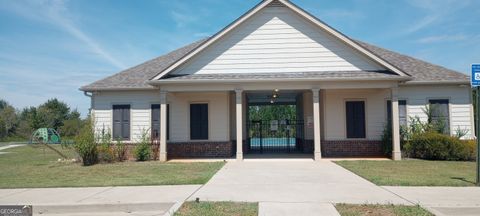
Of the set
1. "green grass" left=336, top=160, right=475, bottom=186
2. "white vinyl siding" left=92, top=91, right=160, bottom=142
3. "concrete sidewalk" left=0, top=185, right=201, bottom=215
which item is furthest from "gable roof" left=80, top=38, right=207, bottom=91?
"green grass" left=336, top=160, right=475, bottom=186

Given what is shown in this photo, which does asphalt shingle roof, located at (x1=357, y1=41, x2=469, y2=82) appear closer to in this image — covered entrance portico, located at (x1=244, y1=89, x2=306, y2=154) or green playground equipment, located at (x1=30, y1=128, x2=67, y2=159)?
covered entrance portico, located at (x1=244, y1=89, x2=306, y2=154)

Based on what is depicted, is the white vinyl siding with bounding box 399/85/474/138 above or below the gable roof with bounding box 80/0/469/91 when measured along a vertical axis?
below

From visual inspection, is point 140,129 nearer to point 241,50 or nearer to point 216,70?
point 216,70

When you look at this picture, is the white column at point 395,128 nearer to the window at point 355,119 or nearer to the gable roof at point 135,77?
the window at point 355,119

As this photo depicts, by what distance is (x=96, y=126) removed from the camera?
18.1m

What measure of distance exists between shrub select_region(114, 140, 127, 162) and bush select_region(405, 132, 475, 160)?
1329 cm

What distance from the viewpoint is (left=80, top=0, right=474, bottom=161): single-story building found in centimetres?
1557

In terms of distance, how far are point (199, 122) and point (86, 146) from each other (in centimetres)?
516

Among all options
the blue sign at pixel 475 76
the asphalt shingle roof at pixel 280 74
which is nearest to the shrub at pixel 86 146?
the asphalt shingle roof at pixel 280 74

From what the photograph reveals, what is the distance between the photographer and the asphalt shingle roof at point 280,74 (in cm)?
1559

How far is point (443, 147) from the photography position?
1540 centimetres

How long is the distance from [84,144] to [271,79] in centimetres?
818

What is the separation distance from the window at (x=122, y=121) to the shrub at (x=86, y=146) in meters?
2.26

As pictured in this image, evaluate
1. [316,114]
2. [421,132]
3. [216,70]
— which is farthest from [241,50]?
[421,132]
